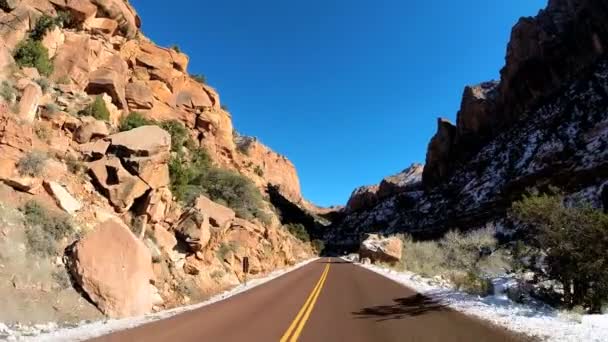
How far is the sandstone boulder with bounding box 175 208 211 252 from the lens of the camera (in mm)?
20406

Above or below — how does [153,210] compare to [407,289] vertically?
above

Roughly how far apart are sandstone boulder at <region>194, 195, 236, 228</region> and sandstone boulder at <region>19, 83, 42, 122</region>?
9.39 meters

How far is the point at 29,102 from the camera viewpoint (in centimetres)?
1525

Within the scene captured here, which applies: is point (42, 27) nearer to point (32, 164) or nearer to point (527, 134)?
point (32, 164)

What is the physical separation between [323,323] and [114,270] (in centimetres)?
628

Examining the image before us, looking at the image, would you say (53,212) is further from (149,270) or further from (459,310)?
(459,310)

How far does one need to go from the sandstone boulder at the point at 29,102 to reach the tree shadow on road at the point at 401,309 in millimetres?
13044

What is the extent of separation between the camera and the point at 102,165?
17.0 metres

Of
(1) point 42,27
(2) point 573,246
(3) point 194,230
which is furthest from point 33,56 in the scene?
(2) point 573,246

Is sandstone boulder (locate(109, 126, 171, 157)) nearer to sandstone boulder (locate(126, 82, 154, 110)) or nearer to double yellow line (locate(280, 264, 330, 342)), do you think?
sandstone boulder (locate(126, 82, 154, 110))

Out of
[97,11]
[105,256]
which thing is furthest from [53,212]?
[97,11]

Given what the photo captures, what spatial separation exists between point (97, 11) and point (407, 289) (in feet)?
79.8

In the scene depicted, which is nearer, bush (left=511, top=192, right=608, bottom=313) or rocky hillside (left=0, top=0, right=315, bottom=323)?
bush (left=511, top=192, right=608, bottom=313)

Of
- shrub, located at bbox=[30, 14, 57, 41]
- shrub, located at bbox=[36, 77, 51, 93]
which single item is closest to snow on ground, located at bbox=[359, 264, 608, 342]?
shrub, located at bbox=[36, 77, 51, 93]
